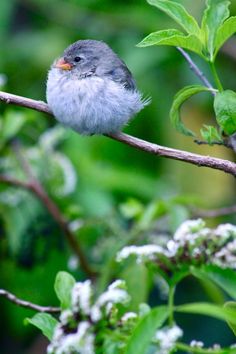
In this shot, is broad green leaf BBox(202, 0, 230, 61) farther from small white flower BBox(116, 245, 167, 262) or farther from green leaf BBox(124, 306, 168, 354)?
green leaf BBox(124, 306, 168, 354)

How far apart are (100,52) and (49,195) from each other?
0.91 meters

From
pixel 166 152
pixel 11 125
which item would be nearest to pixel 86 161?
pixel 11 125

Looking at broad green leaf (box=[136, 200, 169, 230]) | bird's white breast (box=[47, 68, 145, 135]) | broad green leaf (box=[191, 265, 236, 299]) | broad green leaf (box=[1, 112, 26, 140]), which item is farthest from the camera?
broad green leaf (box=[1, 112, 26, 140])

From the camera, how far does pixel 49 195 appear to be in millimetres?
4195

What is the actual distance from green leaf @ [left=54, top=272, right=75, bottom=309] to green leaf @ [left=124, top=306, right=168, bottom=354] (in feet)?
0.60

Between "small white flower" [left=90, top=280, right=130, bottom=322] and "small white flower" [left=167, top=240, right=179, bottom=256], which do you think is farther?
"small white flower" [left=167, top=240, right=179, bottom=256]

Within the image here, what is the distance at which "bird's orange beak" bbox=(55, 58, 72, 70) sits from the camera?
11.7 ft

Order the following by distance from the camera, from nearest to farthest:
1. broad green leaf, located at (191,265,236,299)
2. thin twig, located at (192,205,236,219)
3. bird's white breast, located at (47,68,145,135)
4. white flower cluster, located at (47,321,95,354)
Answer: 1. white flower cluster, located at (47,321,95,354)
2. broad green leaf, located at (191,265,236,299)
3. bird's white breast, located at (47,68,145,135)
4. thin twig, located at (192,205,236,219)

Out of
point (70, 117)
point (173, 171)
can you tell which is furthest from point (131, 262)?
point (173, 171)

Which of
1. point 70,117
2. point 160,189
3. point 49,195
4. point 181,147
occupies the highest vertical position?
point 181,147

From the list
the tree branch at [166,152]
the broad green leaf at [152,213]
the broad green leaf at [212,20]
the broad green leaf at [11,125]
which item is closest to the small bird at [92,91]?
the tree branch at [166,152]

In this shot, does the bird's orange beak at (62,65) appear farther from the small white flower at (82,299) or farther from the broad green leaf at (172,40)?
the small white flower at (82,299)

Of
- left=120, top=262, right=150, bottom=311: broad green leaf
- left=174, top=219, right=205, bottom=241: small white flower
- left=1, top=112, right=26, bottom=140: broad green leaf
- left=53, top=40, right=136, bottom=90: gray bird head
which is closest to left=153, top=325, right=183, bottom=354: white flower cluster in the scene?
left=174, top=219, right=205, bottom=241: small white flower

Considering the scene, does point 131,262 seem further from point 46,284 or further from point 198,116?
point 198,116
